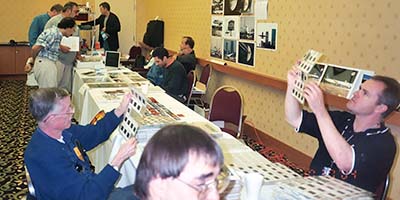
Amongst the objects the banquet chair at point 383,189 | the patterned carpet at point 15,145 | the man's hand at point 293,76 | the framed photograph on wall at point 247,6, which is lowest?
the patterned carpet at point 15,145

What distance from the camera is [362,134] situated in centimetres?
213

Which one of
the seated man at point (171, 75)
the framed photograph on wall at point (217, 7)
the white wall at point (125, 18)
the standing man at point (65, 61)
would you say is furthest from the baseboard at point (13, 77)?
the seated man at point (171, 75)

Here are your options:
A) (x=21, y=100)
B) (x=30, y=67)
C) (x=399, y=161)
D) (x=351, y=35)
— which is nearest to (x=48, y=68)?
(x=30, y=67)

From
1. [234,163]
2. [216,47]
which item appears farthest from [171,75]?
[234,163]

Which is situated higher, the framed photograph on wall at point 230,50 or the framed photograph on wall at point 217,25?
the framed photograph on wall at point 217,25

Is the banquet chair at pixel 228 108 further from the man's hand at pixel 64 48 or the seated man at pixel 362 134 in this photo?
the man's hand at pixel 64 48

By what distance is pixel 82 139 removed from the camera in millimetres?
2496

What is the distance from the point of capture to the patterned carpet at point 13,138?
12.0 ft

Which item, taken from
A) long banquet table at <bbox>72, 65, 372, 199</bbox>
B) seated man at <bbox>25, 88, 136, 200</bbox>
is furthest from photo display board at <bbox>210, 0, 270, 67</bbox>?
seated man at <bbox>25, 88, 136, 200</bbox>

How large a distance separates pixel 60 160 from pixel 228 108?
6.84 feet

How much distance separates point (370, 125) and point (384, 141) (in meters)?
0.12

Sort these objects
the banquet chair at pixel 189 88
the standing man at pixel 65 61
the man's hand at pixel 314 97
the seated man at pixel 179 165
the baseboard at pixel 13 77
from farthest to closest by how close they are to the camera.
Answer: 1. the baseboard at pixel 13 77
2. the standing man at pixel 65 61
3. the banquet chair at pixel 189 88
4. the man's hand at pixel 314 97
5. the seated man at pixel 179 165

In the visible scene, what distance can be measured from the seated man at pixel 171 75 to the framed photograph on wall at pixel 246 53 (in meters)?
0.90

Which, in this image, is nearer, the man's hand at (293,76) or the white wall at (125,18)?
the man's hand at (293,76)
